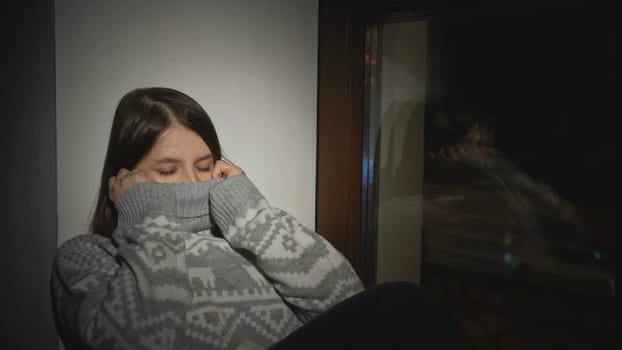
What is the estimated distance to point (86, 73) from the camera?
3.56 ft

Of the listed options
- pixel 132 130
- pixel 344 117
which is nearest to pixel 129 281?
pixel 132 130

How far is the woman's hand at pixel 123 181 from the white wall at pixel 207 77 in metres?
0.05

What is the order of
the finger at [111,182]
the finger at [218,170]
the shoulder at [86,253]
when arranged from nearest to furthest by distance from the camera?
the shoulder at [86,253] < the finger at [111,182] < the finger at [218,170]

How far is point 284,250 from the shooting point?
1.11 meters

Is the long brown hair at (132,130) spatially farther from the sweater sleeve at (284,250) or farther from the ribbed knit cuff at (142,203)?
the sweater sleeve at (284,250)

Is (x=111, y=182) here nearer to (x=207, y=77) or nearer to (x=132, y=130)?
(x=132, y=130)

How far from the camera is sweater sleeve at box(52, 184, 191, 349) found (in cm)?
89

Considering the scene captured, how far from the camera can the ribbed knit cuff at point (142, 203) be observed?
41.6 inches

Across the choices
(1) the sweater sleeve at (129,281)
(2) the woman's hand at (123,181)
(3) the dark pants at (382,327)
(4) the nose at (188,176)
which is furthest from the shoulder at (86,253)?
(3) the dark pants at (382,327)

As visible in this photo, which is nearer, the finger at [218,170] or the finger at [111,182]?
the finger at [111,182]

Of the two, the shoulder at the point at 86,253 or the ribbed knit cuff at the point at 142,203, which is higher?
the ribbed knit cuff at the point at 142,203

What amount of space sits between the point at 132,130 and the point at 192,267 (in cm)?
34

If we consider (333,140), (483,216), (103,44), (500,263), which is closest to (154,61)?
(103,44)

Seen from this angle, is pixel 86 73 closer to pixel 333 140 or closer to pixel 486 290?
pixel 333 140
